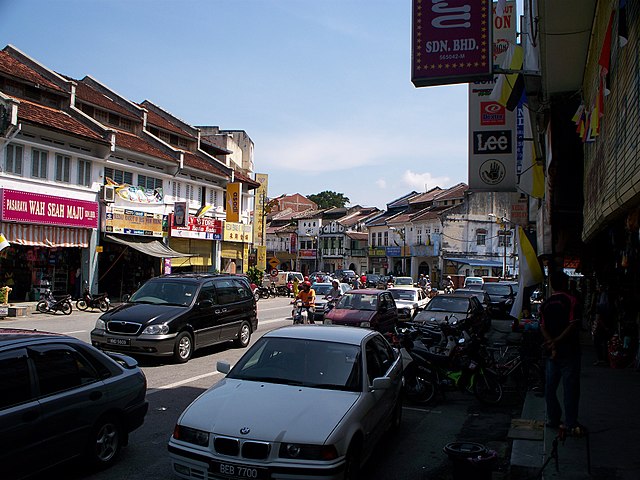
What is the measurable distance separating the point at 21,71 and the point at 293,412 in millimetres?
27767

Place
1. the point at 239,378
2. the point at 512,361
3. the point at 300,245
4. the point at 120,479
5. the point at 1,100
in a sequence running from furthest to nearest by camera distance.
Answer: the point at 300,245, the point at 1,100, the point at 512,361, the point at 239,378, the point at 120,479

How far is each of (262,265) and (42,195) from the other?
28.5m

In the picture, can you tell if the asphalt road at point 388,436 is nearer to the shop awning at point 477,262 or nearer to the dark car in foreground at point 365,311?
the dark car in foreground at point 365,311

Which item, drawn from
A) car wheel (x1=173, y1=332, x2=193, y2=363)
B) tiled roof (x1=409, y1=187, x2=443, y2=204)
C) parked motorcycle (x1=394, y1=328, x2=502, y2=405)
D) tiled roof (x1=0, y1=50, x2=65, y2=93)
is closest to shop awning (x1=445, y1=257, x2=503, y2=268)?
tiled roof (x1=409, y1=187, x2=443, y2=204)

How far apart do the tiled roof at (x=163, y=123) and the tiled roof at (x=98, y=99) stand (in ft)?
7.09

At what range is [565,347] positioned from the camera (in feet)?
22.2

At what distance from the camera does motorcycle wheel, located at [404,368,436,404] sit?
31.5 feet

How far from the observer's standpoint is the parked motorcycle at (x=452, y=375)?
31.6 feet

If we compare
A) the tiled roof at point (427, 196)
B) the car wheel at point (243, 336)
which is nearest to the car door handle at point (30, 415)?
the car wheel at point (243, 336)

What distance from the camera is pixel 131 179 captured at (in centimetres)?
3133

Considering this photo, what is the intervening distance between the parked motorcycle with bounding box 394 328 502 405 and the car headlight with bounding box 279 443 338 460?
4856mm

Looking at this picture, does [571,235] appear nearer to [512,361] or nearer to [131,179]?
[512,361]

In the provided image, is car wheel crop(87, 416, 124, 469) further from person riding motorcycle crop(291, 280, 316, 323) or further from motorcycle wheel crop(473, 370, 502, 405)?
person riding motorcycle crop(291, 280, 316, 323)

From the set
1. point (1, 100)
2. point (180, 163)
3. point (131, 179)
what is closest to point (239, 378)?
point (1, 100)
